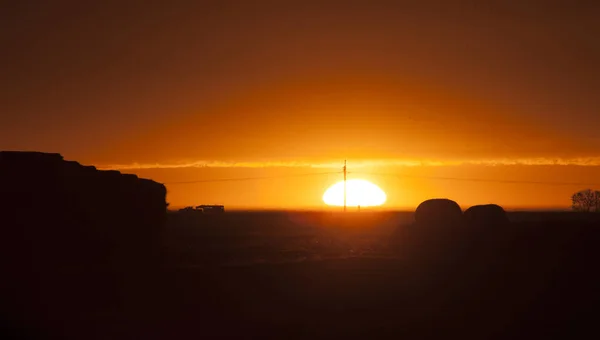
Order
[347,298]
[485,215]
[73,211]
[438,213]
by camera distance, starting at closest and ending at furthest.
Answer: [347,298]
[73,211]
[485,215]
[438,213]

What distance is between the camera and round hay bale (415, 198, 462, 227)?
51.1 metres

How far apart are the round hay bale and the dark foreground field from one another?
14902 millimetres

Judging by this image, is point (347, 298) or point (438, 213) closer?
point (347, 298)

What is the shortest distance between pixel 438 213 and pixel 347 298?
24.7m

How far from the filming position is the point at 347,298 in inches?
1133

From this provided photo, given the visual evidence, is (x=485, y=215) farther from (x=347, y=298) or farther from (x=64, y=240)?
(x=64, y=240)

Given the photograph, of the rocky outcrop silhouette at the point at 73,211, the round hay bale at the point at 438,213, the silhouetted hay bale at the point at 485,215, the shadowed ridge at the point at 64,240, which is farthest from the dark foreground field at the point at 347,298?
the round hay bale at the point at 438,213

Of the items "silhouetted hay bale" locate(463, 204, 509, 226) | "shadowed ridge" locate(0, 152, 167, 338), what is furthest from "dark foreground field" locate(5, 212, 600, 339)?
"silhouetted hay bale" locate(463, 204, 509, 226)

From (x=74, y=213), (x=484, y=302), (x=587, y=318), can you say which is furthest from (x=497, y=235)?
(x=74, y=213)

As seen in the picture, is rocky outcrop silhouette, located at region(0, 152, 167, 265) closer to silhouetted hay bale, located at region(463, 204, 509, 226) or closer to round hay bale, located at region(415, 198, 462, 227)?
round hay bale, located at region(415, 198, 462, 227)

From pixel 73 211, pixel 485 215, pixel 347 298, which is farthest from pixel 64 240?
pixel 485 215

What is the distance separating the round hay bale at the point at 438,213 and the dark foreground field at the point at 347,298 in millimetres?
14902

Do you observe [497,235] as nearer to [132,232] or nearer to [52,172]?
[132,232]

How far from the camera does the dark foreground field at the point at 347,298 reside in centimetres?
2278
